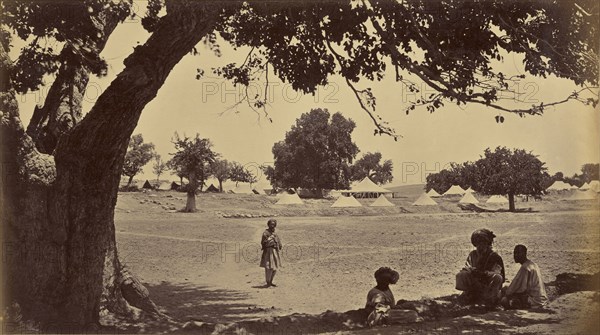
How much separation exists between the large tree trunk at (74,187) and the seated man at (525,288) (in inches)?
209

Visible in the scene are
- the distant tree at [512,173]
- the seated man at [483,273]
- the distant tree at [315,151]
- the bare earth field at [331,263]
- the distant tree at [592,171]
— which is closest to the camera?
the seated man at [483,273]

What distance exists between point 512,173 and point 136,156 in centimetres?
3239

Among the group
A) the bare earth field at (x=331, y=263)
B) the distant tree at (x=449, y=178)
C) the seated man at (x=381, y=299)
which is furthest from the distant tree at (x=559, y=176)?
the seated man at (x=381, y=299)

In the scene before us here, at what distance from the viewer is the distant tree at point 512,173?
39.2m

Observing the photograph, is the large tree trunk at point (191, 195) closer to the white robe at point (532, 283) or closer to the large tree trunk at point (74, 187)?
the large tree trunk at point (74, 187)

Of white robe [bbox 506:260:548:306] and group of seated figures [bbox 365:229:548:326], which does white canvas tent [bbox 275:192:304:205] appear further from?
white robe [bbox 506:260:548:306]

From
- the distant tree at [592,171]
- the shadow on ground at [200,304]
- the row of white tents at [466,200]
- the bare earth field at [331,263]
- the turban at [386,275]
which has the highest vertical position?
the distant tree at [592,171]

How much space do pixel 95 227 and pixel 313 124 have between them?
148ft

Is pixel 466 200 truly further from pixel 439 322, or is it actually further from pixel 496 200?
pixel 439 322

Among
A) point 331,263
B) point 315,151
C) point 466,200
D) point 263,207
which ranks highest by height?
point 315,151

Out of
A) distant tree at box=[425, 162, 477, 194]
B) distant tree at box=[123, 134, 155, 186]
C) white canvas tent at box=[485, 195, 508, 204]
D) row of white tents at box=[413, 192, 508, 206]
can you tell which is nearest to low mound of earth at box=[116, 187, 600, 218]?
white canvas tent at box=[485, 195, 508, 204]

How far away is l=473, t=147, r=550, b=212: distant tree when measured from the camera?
39.2 m

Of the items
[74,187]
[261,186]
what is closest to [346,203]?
[261,186]

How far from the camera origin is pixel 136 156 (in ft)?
166
